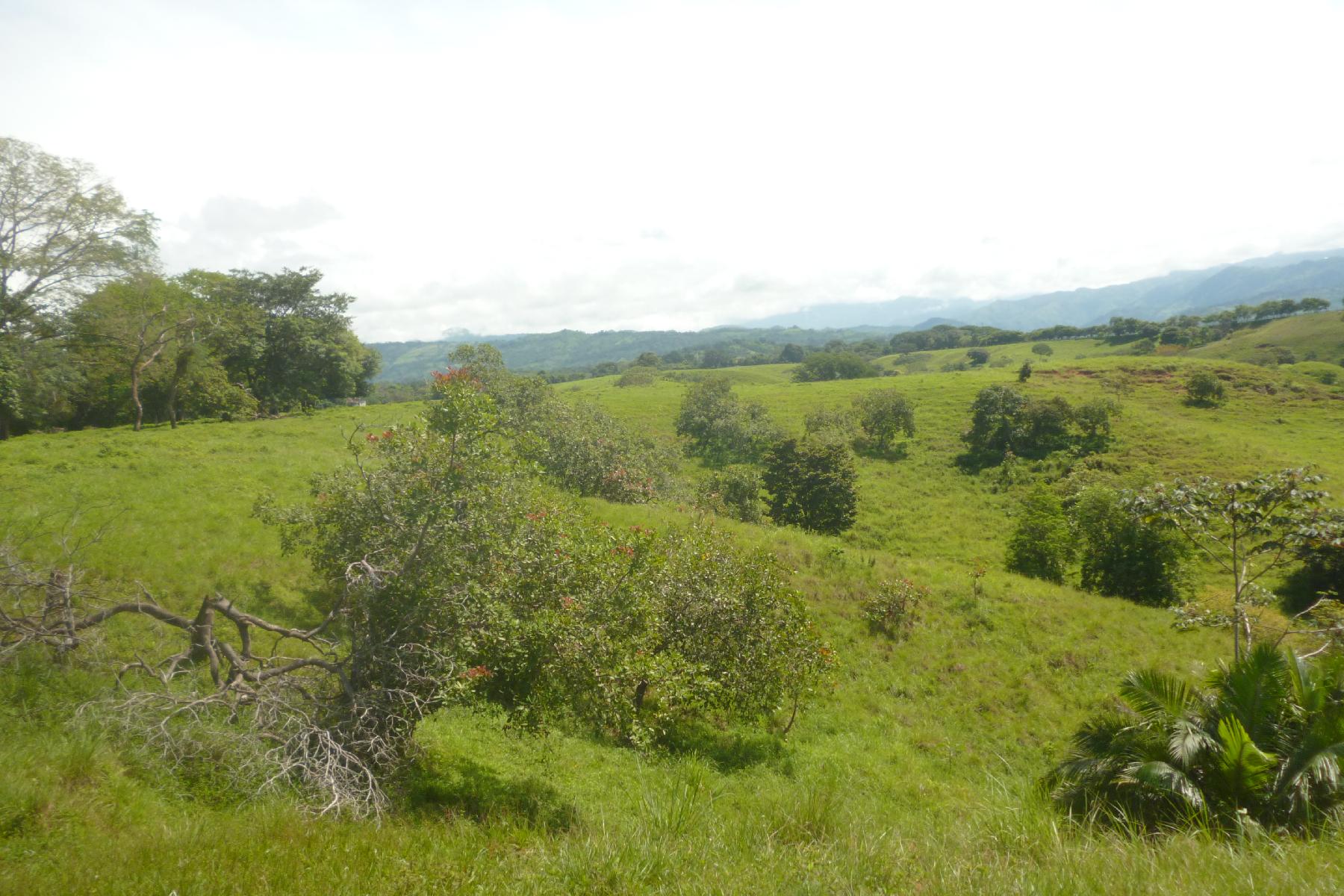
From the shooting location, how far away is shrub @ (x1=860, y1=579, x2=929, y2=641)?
22.1 m

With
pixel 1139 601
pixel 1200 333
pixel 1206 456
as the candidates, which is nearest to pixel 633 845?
pixel 1139 601

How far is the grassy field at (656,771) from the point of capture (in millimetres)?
5703

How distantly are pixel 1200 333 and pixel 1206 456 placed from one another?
3803 inches

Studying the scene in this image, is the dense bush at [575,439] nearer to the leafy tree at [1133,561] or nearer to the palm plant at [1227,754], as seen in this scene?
the palm plant at [1227,754]

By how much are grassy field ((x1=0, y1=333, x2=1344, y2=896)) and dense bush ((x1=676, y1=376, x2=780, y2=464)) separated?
56.2 feet

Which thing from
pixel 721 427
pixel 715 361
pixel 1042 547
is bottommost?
pixel 1042 547

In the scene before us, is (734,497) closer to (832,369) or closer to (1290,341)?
(832,369)

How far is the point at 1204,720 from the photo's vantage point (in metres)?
9.22

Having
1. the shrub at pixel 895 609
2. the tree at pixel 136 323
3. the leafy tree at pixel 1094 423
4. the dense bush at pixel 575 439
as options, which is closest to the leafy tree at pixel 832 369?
the leafy tree at pixel 1094 423

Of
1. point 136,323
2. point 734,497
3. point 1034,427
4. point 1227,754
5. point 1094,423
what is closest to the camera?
point 1227,754

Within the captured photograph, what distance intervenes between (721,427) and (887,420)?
16.5m

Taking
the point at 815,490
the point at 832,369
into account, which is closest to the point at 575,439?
the point at 815,490

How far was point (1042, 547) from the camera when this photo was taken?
29016 millimetres

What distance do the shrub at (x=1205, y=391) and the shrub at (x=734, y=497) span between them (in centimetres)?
5734
